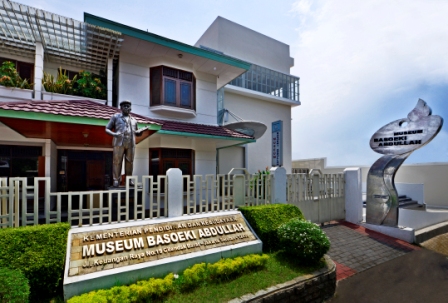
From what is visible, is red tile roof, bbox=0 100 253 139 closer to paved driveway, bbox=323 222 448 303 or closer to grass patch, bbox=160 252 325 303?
grass patch, bbox=160 252 325 303

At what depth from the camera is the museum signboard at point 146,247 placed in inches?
163

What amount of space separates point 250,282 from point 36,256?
396 centimetres

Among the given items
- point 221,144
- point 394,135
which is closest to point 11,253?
point 221,144

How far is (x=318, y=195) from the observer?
30.8ft

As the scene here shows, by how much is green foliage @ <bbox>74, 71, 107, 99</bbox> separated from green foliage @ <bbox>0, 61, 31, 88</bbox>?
5.37 feet

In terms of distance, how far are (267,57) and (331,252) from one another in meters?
15.1

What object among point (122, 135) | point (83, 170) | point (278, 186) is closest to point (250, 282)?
point (278, 186)

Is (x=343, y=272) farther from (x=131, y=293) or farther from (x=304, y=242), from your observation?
(x=131, y=293)

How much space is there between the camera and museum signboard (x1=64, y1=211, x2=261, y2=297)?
4.14 metres

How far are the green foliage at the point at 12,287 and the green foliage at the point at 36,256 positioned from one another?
25 centimetres

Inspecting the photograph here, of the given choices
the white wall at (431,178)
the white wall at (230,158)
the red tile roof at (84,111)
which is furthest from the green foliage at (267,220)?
the white wall at (431,178)

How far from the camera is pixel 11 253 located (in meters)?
3.85

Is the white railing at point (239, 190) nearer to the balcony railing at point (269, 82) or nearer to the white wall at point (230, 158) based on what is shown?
the white wall at point (230, 158)

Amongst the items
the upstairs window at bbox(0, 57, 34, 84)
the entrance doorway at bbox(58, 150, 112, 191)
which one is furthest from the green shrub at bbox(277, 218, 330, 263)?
the upstairs window at bbox(0, 57, 34, 84)
